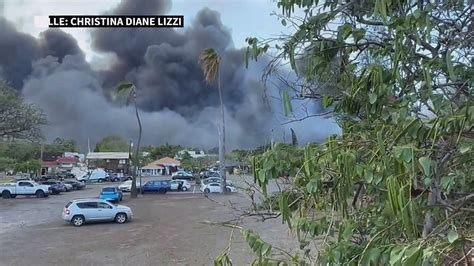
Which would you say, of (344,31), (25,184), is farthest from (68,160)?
(344,31)

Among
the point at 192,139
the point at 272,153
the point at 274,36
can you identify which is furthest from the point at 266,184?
the point at 192,139

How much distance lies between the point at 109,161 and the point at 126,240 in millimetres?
25682

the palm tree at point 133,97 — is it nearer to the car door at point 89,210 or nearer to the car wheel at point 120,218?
the car door at point 89,210

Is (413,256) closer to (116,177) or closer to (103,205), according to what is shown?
(103,205)

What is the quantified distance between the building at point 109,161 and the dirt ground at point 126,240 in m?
16.9

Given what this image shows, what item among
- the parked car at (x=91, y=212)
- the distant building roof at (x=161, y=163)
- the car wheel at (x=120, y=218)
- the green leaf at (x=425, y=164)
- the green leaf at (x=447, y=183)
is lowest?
the car wheel at (x=120, y=218)

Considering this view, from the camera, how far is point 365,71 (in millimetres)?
1129

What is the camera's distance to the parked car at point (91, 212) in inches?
488

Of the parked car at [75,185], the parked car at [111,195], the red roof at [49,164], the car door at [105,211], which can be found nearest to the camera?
the car door at [105,211]

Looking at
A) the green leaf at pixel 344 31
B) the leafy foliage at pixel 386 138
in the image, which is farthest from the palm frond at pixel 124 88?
the green leaf at pixel 344 31

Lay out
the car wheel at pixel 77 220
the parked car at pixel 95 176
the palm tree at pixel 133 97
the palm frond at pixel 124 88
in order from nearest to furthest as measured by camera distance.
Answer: the car wheel at pixel 77 220, the palm frond at pixel 124 88, the palm tree at pixel 133 97, the parked car at pixel 95 176

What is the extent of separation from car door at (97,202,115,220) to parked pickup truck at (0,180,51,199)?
10.8 m

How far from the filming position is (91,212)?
12.6 metres

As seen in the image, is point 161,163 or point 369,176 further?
point 161,163
